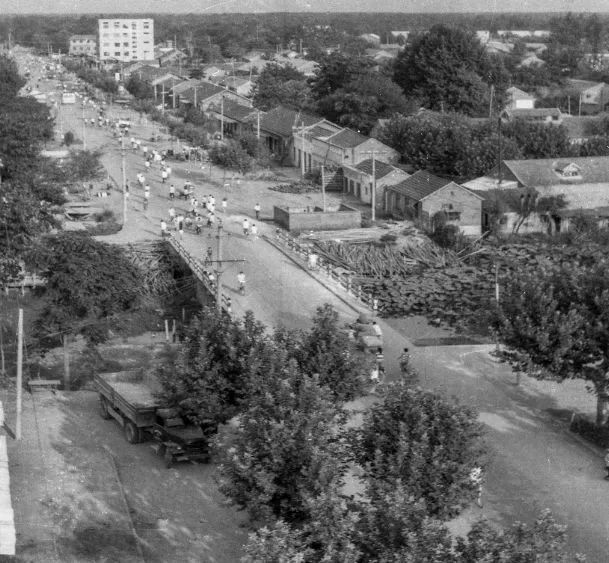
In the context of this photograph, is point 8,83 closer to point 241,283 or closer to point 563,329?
point 241,283

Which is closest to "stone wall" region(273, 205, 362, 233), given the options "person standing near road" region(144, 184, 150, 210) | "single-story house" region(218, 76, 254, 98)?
"person standing near road" region(144, 184, 150, 210)

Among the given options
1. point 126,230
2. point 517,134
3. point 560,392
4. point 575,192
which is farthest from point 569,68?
point 560,392

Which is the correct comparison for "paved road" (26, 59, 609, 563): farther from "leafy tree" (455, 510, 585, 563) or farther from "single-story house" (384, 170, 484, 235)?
"single-story house" (384, 170, 484, 235)

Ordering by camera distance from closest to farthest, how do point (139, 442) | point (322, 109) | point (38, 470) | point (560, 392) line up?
1. point (38, 470)
2. point (139, 442)
3. point (560, 392)
4. point (322, 109)

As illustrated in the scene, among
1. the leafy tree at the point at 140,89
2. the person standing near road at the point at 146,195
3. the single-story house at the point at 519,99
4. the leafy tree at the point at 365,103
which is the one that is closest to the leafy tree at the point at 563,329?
the person standing near road at the point at 146,195

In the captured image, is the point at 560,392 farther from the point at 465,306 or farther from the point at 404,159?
the point at 404,159

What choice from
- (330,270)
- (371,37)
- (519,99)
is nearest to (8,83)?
(519,99)

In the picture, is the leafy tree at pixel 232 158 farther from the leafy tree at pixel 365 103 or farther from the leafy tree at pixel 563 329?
the leafy tree at pixel 563 329
